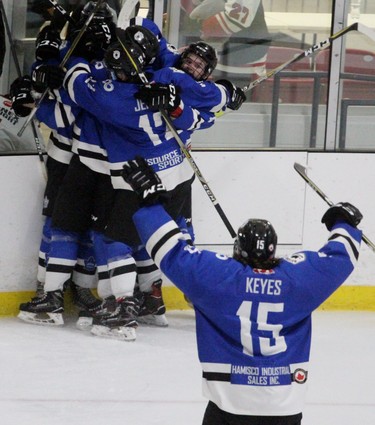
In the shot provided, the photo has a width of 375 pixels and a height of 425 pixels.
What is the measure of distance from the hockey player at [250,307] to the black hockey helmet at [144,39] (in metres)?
1.74

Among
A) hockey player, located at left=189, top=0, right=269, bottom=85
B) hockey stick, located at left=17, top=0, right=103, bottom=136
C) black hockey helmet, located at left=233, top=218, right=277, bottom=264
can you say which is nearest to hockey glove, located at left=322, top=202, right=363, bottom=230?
black hockey helmet, located at left=233, top=218, right=277, bottom=264

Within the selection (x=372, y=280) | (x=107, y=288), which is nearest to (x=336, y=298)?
(x=372, y=280)

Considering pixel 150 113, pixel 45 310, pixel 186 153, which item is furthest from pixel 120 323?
pixel 150 113

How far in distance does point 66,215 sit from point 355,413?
1479 millimetres

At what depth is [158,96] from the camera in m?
4.47

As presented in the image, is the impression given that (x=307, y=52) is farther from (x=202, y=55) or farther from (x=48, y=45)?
(x=48, y=45)

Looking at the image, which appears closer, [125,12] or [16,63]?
[125,12]

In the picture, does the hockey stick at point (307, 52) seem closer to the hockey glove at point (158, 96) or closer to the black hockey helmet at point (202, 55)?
the black hockey helmet at point (202, 55)

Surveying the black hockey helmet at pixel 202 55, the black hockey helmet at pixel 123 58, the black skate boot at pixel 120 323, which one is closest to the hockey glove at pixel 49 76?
the black hockey helmet at pixel 123 58

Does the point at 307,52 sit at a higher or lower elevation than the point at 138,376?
higher

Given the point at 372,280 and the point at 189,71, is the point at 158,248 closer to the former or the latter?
the point at 189,71

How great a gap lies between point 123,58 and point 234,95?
0.62 m

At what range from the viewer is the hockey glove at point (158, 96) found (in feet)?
14.7

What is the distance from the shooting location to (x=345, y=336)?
4.86m
